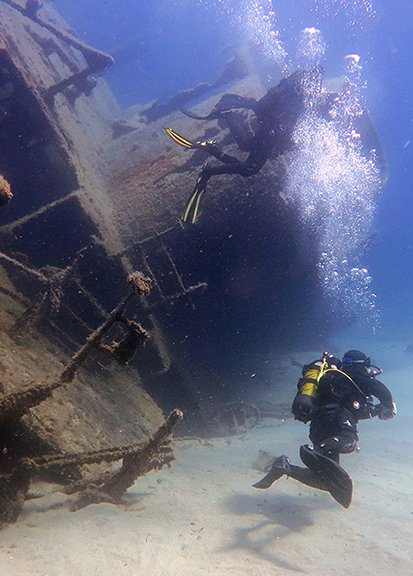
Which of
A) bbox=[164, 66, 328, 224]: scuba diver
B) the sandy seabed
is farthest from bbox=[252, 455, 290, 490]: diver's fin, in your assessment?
bbox=[164, 66, 328, 224]: scuba diver

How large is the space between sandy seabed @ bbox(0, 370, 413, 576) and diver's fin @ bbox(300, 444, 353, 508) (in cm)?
30

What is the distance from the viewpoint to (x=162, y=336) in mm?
5484

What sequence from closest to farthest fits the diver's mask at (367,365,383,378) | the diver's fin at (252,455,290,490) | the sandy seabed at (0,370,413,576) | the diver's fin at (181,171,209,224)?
the sandy seabed at (0,370,413,576) < the diver's fin at (252,455,290,490) < the diver's mask at (367,365,383,378) < the diver's fin at (181,171,209,224)

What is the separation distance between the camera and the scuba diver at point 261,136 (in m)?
5.09

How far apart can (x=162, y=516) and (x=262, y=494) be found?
5.53 ft

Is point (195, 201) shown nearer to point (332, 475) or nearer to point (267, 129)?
point (267, 129)

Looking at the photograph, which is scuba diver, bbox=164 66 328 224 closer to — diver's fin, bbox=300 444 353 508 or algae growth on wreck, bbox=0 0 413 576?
algae growth on wreck, bbox=0 0 413 576

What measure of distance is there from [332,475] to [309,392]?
0.90 m

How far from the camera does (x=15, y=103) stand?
17.7ft

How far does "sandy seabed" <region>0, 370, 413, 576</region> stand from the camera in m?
1.94

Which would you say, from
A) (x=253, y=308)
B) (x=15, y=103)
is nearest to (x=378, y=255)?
(x=253, y=308)

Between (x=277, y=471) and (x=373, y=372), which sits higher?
(x=373, y=372)

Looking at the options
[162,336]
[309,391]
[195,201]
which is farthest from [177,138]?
[309,391]

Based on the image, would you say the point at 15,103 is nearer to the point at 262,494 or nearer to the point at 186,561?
the point at 186,561
